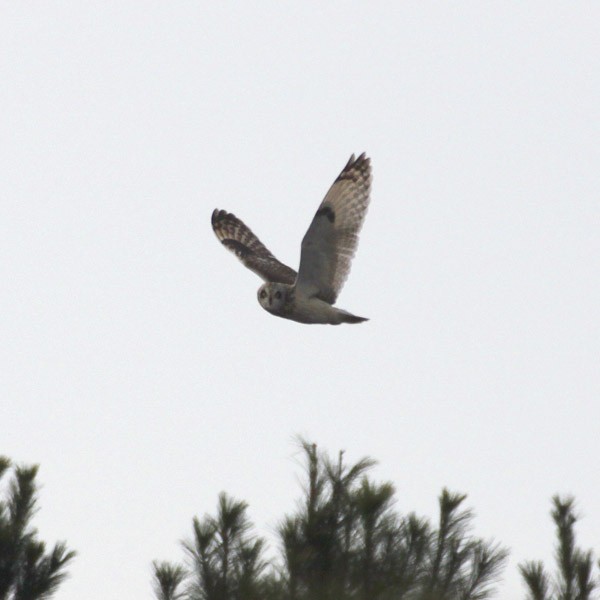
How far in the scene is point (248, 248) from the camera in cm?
1366

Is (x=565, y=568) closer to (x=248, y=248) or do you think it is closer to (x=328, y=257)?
(x=328, y=257)

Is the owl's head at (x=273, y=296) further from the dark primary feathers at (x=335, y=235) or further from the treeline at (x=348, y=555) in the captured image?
the treeline at (x=348, y=555)

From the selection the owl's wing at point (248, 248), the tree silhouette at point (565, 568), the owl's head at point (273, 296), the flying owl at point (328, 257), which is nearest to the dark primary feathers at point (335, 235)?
the flying owl at point (328, 257)

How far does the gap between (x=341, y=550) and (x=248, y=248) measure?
326 inches

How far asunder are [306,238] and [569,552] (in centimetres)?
433

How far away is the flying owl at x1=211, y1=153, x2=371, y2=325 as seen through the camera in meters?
10.5

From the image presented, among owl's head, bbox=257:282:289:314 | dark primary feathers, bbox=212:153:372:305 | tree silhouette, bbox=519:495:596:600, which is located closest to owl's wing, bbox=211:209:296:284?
owl's head, bbox=257:282:289:314

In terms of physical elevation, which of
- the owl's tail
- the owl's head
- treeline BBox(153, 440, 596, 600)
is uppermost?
the owl's head

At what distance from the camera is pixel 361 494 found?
564 centimetres

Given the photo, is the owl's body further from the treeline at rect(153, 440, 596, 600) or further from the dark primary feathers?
the treeline at rect(153, 440, 596, 600)

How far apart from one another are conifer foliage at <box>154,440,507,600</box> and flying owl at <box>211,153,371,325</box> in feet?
14.5

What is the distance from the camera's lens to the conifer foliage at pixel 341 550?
538 cm

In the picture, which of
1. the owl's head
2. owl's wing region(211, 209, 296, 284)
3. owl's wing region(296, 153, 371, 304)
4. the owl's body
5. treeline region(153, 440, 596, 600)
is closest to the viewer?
treeline region(153, 440, 596, 600)

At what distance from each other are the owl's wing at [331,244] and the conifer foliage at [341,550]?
14.6ft
